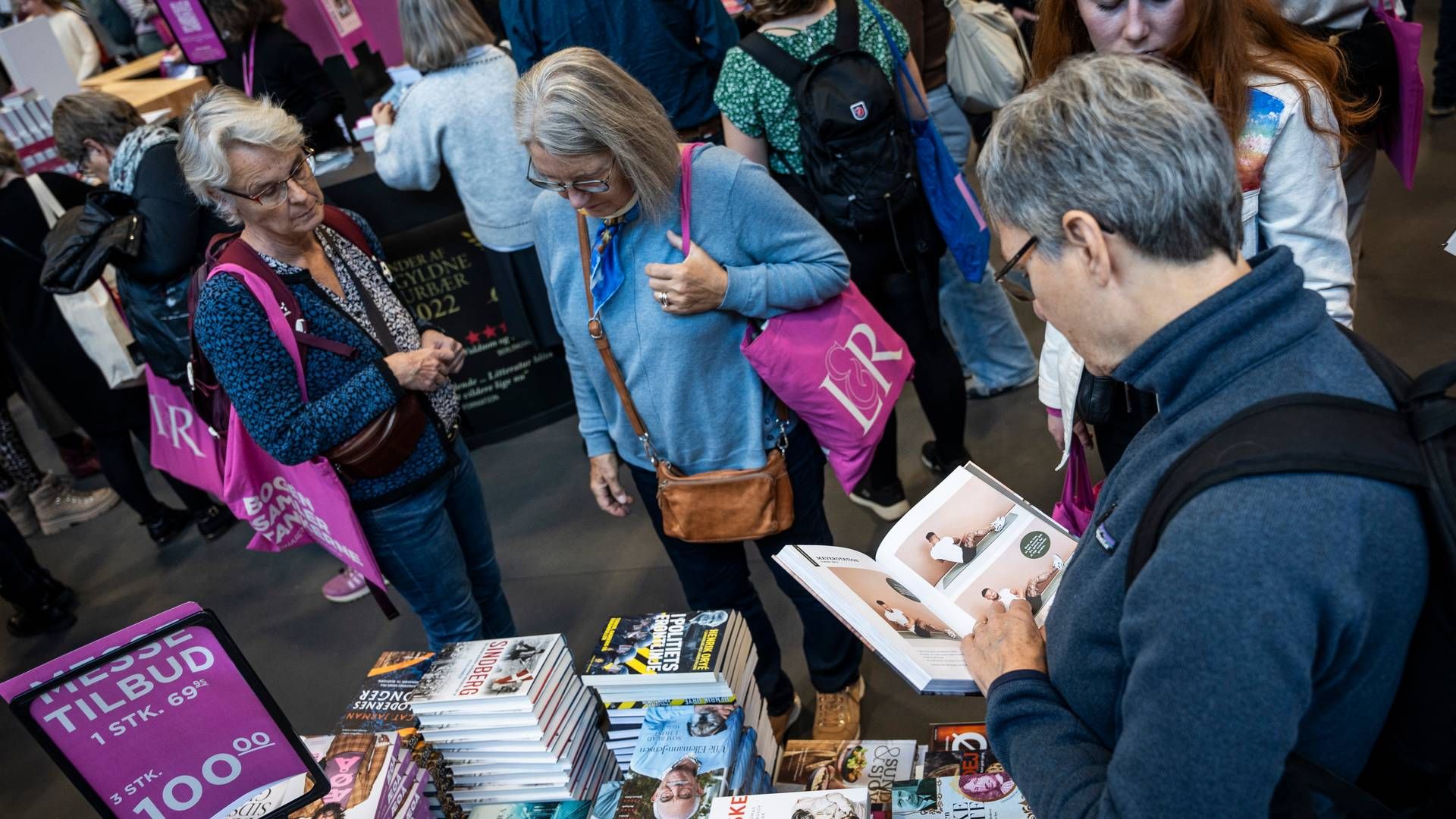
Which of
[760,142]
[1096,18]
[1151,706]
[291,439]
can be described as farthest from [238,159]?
[1151,706]

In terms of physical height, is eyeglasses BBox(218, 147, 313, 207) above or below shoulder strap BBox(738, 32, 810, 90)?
A: above

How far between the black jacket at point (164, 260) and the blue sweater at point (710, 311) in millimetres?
1461

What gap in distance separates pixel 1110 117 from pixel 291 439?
1.78 m

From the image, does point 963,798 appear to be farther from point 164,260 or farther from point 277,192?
point 164,260

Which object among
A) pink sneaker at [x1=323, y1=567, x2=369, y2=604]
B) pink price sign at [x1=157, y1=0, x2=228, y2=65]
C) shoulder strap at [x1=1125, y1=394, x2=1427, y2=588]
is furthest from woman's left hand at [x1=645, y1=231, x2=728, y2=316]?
pink price sign at [x1=157, y1=0, x2=228, y2=65]

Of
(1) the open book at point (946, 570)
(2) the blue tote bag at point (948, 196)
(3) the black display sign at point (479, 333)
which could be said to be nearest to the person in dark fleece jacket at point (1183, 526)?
(1) the open book at point (946, 570)

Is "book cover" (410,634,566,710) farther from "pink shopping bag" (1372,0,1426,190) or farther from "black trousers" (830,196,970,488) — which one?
"pink shopping bag" (1372,0,1426,190)

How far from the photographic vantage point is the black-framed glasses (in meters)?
1.08

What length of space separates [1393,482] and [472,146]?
3232 mm

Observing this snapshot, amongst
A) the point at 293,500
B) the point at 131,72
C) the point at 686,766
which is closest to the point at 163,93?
the point at 131,72

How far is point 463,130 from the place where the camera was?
140 inches

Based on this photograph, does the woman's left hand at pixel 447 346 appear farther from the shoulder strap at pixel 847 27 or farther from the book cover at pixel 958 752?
the book cover at pixel 958 752

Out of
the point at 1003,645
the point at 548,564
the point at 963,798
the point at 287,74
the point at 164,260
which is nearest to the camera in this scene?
the point at 1003,645

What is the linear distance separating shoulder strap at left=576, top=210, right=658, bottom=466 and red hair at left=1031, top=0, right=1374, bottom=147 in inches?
36.2
